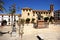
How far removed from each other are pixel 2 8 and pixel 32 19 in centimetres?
3848

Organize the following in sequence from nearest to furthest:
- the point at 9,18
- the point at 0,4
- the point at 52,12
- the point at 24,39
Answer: the point at 24,39 < the point at 0,4 < the point at 9,18 < the point at 52,12

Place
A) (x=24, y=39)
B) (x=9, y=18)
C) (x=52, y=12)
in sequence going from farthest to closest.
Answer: (x=52, y=12), (x=9, y=18), (x=24, y=39)

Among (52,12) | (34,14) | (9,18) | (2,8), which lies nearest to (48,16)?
(52,12)

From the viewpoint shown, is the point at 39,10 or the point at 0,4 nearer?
the point at 0,4

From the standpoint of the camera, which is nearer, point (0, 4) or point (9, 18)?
point (0, 4)

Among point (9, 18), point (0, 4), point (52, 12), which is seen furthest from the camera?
point (52, 12)

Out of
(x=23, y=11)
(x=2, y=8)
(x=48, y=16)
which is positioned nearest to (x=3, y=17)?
(x=23, y=11)

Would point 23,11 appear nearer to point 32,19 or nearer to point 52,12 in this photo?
point 32,19

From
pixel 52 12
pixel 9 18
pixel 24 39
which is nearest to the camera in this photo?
pixel 24 39

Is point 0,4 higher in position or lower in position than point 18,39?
higher

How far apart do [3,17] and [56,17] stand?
82.9ft

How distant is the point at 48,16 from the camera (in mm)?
59750

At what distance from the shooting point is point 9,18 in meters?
55.9

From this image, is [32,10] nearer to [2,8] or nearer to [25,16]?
[25,16]
